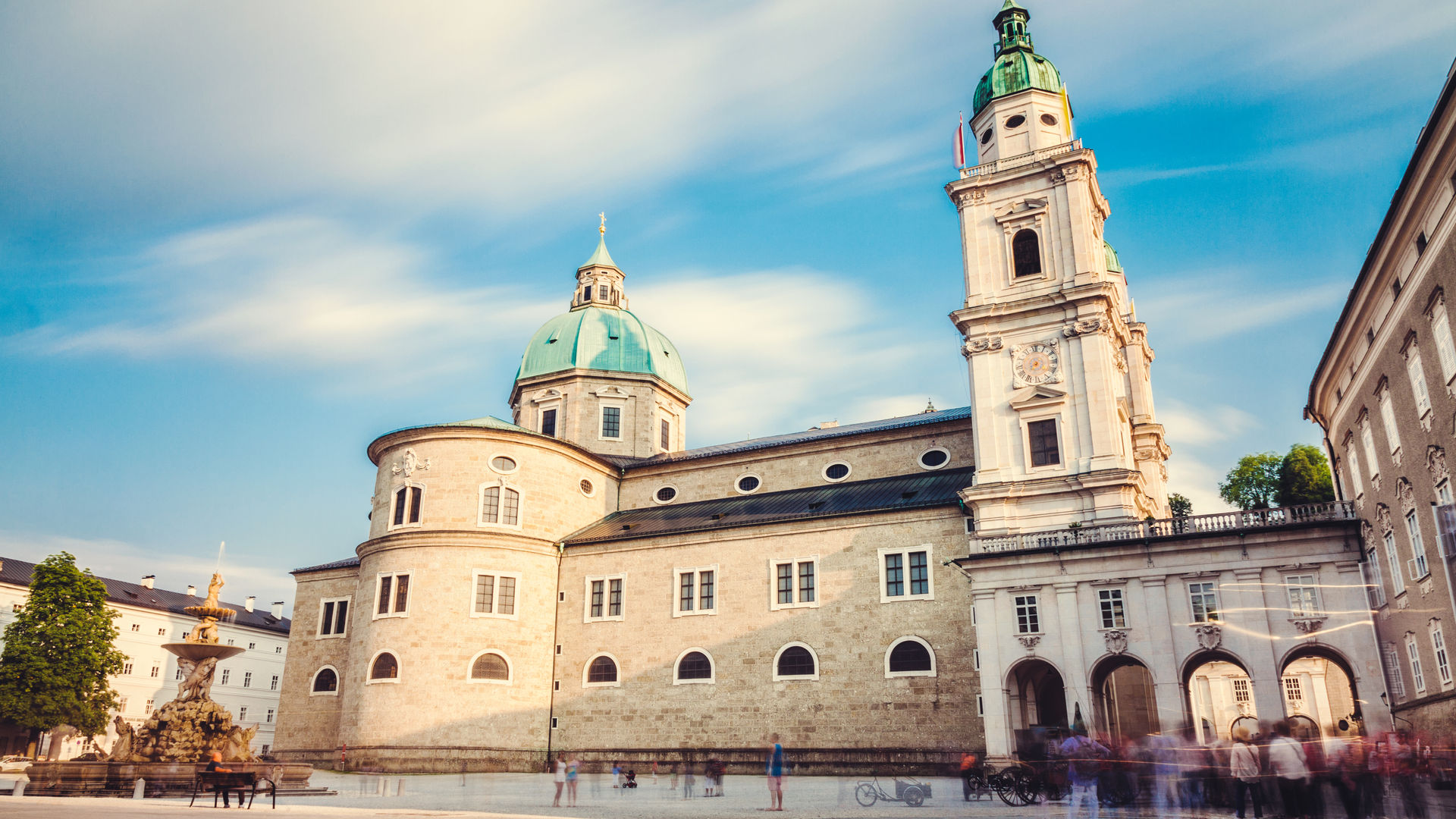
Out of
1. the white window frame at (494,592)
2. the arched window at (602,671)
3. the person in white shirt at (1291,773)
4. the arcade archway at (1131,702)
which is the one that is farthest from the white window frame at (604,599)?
the person in white shirt at (1291,773)

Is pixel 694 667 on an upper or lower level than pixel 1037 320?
lower

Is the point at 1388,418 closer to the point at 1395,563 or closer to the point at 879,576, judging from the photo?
the point at 1395,563

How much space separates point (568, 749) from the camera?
37.3 metres

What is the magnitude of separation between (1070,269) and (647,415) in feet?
76.4

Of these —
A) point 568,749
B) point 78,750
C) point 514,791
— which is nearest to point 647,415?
point 568,749

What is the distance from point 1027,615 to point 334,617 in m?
30.9

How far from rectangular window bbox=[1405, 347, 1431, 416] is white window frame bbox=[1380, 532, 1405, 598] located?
150 inches

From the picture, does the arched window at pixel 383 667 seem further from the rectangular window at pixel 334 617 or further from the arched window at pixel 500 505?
the rectangular window at pixel 334 617

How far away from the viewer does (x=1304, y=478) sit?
44375 mm

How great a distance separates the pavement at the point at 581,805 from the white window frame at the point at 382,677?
7.31 metres

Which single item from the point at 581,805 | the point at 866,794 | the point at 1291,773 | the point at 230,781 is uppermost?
the point at 1291,773

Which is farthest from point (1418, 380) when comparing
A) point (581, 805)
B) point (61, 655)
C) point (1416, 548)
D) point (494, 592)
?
point (61, 655)

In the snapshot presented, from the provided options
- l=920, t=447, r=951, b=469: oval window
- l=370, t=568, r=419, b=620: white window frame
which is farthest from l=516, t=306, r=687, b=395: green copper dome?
l=920, t=447, r=951, b=469: oval window

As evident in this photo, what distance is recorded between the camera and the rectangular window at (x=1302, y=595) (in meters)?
24.1
